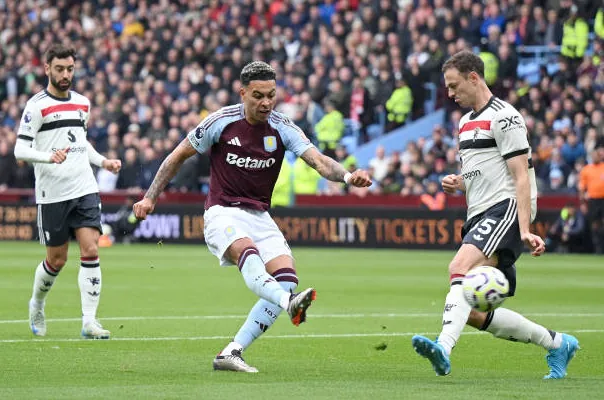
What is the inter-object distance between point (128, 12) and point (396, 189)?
13158 millimetres

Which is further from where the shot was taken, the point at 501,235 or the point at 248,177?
the point at 248,177

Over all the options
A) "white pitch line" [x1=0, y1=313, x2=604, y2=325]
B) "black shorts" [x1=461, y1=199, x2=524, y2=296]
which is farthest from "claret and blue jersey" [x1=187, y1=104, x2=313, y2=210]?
"white pitch line" [x1=0, y1=313, x2=604, y2=325]

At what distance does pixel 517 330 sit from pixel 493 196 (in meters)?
0.92

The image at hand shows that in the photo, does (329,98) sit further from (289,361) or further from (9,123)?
(289,361)

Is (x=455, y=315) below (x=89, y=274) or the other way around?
the other way around

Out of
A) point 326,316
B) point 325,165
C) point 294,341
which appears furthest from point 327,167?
point 326,316

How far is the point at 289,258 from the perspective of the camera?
985cm

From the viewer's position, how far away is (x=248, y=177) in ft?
32.4

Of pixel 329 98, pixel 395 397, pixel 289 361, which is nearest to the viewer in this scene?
pixel 395 397

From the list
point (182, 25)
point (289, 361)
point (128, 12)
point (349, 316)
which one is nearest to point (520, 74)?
point (182, 25)

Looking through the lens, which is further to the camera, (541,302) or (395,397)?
(541,302)

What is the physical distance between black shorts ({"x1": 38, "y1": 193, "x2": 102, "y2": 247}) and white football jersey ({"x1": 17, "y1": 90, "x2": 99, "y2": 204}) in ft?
0.21

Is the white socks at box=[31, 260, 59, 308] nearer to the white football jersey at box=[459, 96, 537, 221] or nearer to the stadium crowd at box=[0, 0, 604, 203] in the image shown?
the white football jersey at box=[459, 96, 537, 221]

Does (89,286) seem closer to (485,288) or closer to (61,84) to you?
(61,84)
